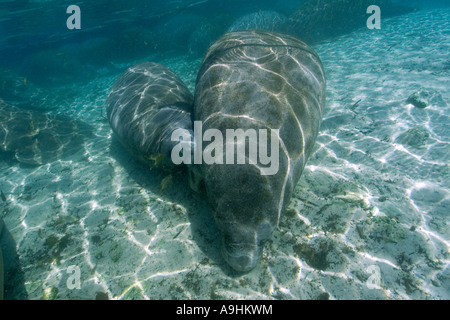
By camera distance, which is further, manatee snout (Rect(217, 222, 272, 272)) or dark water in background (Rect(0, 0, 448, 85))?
dark water in background (Rect(0, 0, 448, 85))

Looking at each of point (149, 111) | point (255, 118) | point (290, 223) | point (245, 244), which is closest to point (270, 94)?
point (255, 118)

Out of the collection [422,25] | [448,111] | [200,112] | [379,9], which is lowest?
[448,111]

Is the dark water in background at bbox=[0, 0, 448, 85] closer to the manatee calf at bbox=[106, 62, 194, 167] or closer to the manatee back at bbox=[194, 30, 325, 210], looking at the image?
the manatee calf at bbox=[106, 62, 194, 167]

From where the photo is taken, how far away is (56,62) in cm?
2239

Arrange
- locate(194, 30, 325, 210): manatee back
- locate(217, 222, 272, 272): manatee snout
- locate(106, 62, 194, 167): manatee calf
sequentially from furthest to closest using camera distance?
locate(106, 62, 194, 167): manatee calf, locate(194, 30, 325, 210): manatee back, locate(217, 222, 272, 272): manatee snout

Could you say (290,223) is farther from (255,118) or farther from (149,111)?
(149,111)

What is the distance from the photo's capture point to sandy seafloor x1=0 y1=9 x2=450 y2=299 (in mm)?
3152

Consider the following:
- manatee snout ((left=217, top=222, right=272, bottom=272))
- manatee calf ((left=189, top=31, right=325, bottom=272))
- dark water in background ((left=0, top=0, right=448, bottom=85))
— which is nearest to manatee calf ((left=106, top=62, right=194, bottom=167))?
manatee calf ((left=189, top=31, right=325, bottom=272))

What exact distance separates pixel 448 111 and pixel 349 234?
5.50 m

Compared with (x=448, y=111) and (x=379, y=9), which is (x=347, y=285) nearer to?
(x=448, y=111)

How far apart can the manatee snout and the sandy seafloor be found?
0.90ft

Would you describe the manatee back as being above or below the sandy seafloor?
above

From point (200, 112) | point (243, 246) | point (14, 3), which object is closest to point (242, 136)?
point (200, 112)

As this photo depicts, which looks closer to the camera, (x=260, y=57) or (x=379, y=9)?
(x=260, y=57)
